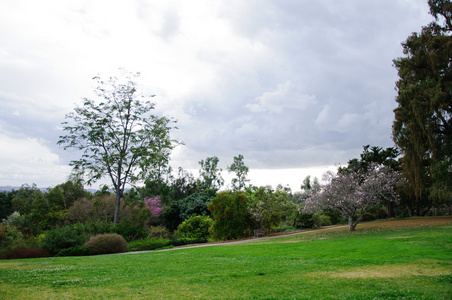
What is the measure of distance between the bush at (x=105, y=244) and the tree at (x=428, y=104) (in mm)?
23247

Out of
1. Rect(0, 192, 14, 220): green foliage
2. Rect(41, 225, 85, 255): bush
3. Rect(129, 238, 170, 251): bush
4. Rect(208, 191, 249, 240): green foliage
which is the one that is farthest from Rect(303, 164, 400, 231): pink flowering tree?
Rect(0, 192, 14, 220): green foliage

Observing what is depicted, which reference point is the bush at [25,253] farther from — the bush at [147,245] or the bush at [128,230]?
the bush at [128,230]

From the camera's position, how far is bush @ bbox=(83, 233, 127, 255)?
18531mm

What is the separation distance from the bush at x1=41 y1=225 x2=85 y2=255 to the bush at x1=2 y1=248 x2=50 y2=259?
0.44 m

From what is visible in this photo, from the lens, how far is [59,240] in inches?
711

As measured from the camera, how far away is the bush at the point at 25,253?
16.0 m

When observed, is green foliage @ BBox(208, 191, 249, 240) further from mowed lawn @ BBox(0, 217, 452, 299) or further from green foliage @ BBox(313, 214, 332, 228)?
mowed lawn @ BBox(0, 217, 452, 299)

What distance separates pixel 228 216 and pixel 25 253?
14937mm

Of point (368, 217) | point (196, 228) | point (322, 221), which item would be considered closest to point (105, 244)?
point (196, 228)

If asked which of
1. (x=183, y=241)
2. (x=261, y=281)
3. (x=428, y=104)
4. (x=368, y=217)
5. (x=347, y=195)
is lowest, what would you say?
(x=183, y=241)

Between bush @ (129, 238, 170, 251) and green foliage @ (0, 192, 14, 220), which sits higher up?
green foliage @ (0, 192, 14, 220)

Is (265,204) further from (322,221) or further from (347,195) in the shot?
(322,221)

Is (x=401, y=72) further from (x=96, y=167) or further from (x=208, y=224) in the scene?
(x=96, y=167)

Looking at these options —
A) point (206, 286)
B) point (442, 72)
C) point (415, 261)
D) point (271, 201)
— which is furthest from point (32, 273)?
point (442, 72)
